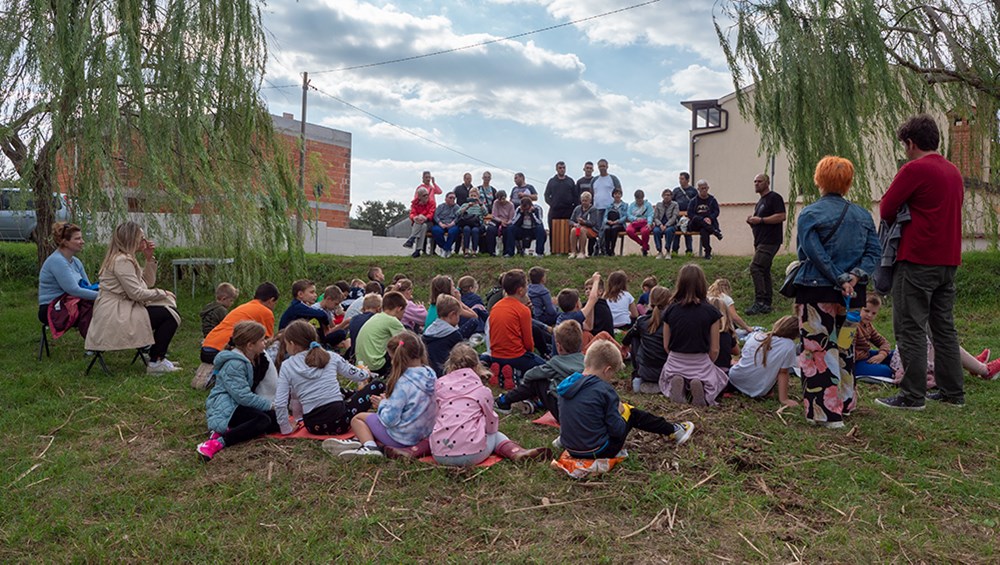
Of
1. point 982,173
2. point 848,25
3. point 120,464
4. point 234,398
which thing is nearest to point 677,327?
point 234,398

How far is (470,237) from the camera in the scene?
52.2 feet

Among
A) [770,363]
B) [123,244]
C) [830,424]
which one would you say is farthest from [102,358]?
[830,424]

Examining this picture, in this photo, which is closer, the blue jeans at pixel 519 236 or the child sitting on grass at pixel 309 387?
the child sitting on grass at pixel 309 387

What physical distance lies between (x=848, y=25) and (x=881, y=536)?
924cm

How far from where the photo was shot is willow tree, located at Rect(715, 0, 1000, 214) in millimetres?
10812

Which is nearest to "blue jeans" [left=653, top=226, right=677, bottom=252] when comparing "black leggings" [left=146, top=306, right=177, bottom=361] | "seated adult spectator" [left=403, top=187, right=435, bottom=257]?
"seated adult spectator" [left=403, top=187, right=435, bottom=257]

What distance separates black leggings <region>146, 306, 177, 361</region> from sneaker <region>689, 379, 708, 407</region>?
5201 millimetres

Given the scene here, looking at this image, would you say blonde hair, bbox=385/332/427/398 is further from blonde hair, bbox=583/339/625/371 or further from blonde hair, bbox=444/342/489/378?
blonde hair, bbox=583/339/625/371

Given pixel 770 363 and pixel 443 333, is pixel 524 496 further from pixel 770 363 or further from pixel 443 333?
pixel 443 333

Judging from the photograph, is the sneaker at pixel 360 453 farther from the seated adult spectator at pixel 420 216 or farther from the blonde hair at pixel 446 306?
the seated adult spectator at pixel 420 216

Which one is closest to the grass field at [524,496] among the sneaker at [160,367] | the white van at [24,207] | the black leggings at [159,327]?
the sneaker at [160,367]

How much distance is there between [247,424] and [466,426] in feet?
5.56

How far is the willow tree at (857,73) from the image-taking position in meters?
10.8

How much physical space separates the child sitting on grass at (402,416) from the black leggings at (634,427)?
40.5 inches
